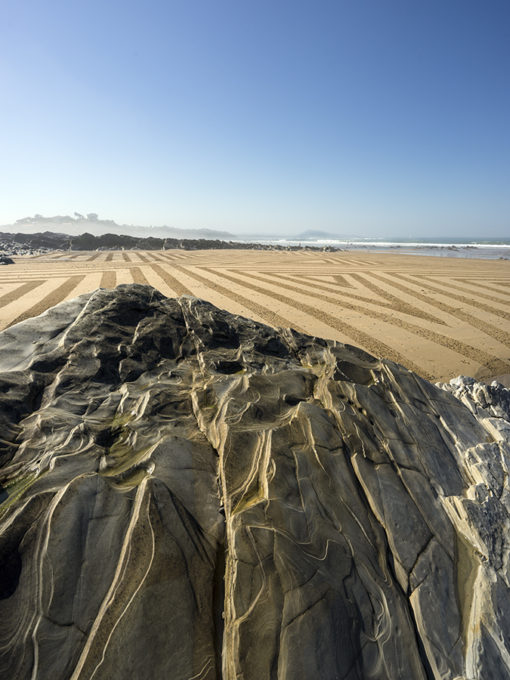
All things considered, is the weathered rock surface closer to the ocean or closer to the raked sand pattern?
the raked sand pattern

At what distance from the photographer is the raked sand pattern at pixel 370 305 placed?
Result: 9367 millimetres

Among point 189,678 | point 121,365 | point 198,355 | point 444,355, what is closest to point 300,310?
point 444,355

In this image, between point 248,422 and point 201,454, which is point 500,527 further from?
point 201,454

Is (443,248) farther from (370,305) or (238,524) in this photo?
(238,524)

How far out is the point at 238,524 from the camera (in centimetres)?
242

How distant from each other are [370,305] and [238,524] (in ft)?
44.0

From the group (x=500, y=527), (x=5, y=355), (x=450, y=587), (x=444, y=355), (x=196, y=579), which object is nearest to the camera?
(x=196, y=579)

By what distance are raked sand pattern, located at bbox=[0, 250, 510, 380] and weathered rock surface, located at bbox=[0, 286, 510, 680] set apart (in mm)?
5501

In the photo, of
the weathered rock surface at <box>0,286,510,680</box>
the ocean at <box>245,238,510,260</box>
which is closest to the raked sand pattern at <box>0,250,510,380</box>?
the weathered rock surface at <box>0,286,510,680</box>

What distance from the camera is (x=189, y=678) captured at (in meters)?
1.83

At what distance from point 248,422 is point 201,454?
58cm

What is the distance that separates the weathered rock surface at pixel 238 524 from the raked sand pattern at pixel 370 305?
5501 mm

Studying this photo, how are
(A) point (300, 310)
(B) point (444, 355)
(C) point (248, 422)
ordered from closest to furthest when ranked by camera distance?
(C) point (248, 422) → (B) point (444, 355) → (A) point (300, 310)

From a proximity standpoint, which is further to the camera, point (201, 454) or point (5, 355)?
point (5, 355)
